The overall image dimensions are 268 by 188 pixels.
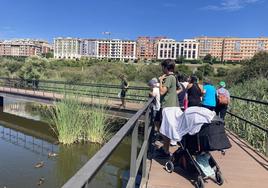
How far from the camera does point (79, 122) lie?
11.3 m

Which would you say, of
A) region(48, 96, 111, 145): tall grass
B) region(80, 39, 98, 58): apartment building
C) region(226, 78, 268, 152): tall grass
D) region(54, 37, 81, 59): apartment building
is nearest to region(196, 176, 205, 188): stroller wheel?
region(226, 78, 268, 152): tall grass

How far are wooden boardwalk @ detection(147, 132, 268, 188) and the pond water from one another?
0.95 metres

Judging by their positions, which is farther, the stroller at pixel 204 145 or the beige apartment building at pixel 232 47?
the beige apartment building at pixel 232 47

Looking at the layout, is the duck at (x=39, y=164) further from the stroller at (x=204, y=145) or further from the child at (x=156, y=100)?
the stroller at (x=204, y=145)

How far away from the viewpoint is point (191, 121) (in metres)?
3.84

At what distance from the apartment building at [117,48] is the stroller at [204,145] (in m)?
126

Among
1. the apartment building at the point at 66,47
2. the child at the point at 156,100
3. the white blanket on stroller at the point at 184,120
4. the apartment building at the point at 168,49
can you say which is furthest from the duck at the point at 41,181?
the apartment building at the point at 66,47

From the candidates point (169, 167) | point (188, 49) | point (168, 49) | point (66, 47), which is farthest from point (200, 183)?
point (66, 47)

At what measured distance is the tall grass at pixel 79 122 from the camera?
11000mm

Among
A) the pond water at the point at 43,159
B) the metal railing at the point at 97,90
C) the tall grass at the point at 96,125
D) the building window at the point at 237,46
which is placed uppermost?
the building window at the point at 237,46

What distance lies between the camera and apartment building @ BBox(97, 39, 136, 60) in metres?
130

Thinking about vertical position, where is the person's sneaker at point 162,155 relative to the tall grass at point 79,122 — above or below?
above

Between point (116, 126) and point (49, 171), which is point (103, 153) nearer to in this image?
point (49, 171)

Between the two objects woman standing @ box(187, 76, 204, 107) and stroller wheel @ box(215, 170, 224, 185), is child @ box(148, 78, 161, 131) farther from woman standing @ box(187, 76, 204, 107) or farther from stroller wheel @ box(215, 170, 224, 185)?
stroller wheel @ box(215, 170, 224, 185)
